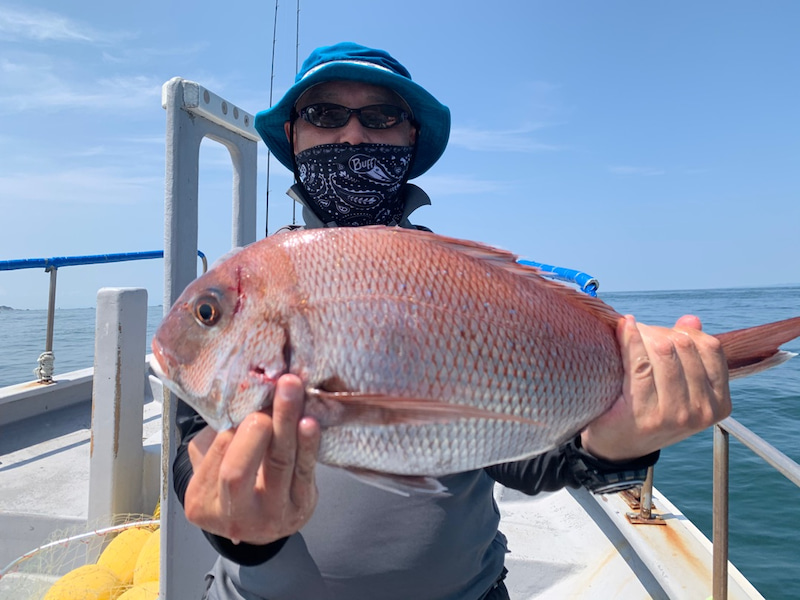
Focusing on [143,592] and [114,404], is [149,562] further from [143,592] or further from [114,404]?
[114,404]

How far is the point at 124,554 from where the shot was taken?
10.3 feet

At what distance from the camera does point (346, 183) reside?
2000 mm

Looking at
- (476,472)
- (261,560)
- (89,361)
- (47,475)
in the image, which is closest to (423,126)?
(476,472)

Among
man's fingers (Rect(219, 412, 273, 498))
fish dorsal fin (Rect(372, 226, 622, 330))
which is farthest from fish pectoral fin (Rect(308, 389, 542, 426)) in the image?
fish dorsal fin (Rect(372, 226, 622, 330))

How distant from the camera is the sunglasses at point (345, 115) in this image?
2.00 meters

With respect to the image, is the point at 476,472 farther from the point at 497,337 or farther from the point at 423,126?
the point at 423,126

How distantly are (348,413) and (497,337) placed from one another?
0.41m

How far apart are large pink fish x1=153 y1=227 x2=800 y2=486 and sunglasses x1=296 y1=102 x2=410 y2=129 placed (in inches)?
34.1

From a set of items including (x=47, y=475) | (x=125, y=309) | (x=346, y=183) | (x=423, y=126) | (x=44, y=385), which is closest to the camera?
(x=346, y=183)

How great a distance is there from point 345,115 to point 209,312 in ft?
3.67

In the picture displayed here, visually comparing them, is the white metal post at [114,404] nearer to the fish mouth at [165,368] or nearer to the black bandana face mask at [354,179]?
the black bandana face mask at [354,179]

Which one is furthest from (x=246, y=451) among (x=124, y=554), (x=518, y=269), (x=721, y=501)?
(x=124, y=554)

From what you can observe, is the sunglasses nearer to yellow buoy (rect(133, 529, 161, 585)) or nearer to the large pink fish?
the large pink fish

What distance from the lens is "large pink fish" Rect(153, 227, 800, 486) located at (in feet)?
3.80
